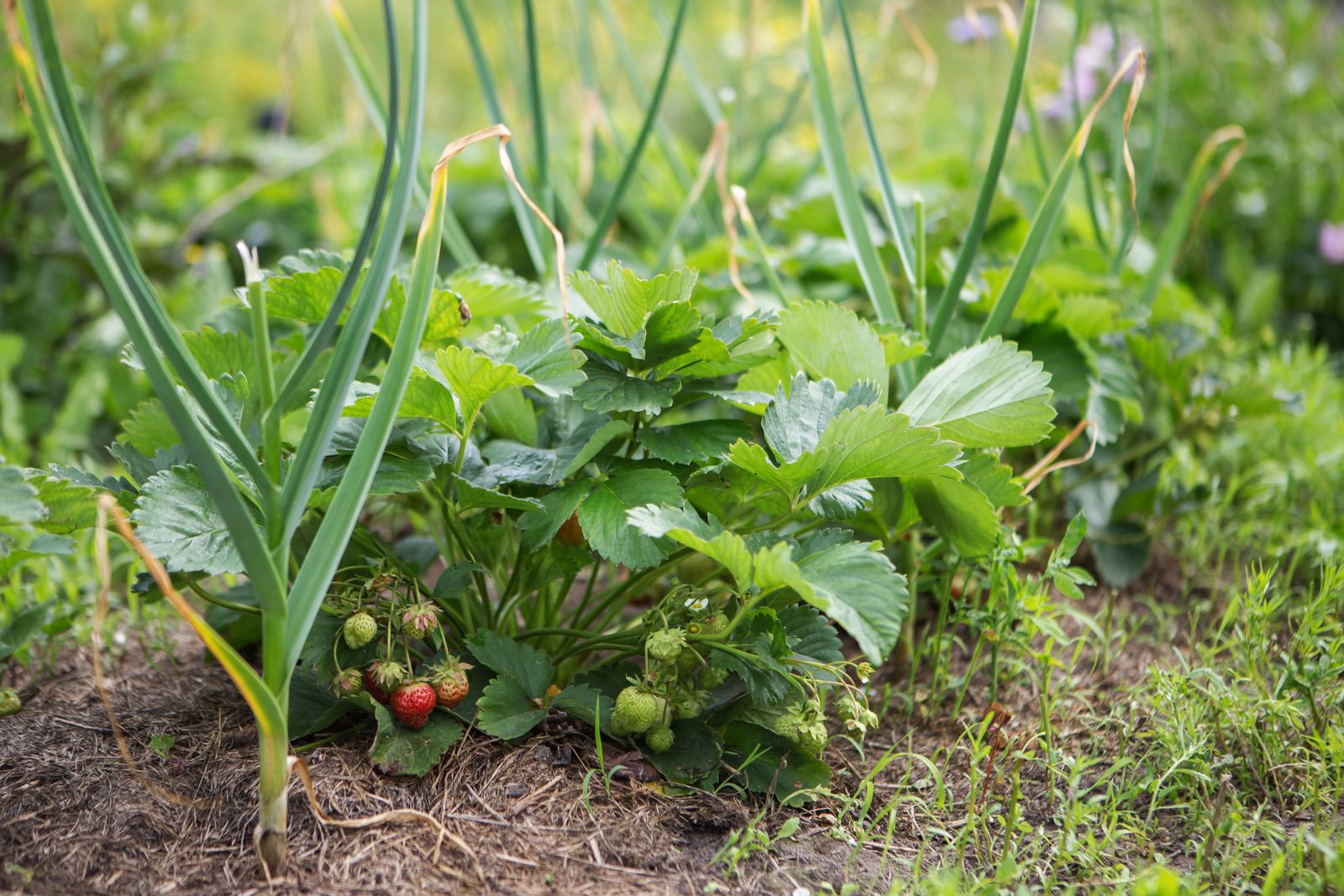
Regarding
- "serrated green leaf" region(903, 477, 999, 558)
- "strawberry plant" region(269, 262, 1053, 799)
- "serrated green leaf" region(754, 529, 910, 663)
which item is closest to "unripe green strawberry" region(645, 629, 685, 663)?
"strawberry plant" region(269, 262, 1053, 799)

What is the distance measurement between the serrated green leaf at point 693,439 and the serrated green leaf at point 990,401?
0.63ft

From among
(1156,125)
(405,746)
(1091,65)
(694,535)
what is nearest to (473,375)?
(694,535)

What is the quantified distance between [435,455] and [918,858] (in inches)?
24.7

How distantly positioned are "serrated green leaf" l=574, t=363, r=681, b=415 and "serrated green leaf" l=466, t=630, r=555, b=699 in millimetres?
283

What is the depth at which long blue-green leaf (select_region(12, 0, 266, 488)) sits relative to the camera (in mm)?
798

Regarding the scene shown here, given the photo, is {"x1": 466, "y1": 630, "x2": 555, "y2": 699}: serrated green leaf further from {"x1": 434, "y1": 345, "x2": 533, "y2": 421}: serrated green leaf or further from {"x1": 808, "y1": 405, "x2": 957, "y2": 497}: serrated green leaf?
{"x1": 808, "y1": 405, "x2": 957, "y2": 497}: serrated green leaf

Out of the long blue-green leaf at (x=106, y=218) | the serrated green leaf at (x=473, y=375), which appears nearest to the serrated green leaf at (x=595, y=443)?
the serrated green leaf at (x=473, y=375)

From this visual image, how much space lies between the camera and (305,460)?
2.81 ft

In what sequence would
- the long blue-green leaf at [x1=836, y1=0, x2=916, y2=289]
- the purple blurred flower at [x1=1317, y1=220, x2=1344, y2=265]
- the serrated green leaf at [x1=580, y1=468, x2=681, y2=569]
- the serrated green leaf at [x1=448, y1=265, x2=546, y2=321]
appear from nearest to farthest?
the serrated green leaf at [x1=580, y1=468, x2=681, y2=569], the serrated green leaf at [x1=448, y1=265, x2=546, y2=321], the long blue-green leaf at [x1=836, y1=0, x2=916, y2=289], the purple blurred flower at [x1=1317, y1=220, x2=1344, y2=265]

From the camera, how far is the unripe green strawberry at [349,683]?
1.02m

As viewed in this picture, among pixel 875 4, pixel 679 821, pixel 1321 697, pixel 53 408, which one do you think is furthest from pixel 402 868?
pixel 875 4

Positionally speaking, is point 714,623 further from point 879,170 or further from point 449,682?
point 879,170

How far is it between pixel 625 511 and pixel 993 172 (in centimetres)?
65

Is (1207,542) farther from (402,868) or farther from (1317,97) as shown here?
(1317,97)
